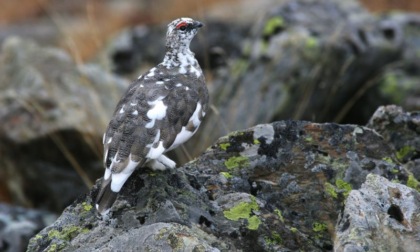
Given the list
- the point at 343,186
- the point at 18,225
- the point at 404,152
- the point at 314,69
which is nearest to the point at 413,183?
the point at 343,186

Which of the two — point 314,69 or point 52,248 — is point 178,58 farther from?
point 314,69

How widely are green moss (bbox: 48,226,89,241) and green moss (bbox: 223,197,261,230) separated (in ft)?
2.49

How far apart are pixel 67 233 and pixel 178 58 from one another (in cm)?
153

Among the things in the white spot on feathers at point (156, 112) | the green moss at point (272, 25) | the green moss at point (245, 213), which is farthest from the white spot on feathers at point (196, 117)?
the green moss at point (272, 25)

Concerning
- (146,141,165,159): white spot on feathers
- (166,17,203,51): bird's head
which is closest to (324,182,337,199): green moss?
(146,141,165,159): white spot on feathers

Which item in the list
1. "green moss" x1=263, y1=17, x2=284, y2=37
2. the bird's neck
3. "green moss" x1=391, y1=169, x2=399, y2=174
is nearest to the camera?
"green moss" x1=391, y1=169, x2=399, y2=174

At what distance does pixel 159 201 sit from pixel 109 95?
17.5 ft

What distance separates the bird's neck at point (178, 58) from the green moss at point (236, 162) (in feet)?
2.49

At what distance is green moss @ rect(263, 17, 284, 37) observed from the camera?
9602 millimetres

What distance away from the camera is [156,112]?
4809mm

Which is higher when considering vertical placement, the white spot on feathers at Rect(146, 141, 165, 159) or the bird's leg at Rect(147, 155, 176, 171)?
the white spot on feathers at Rect(146, 141, 165, 159)

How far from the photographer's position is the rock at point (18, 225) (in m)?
7.25

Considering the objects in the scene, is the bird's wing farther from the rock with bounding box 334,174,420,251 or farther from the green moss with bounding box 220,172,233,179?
the rock with bounding box 334,174,420,251

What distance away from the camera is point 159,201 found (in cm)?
450
